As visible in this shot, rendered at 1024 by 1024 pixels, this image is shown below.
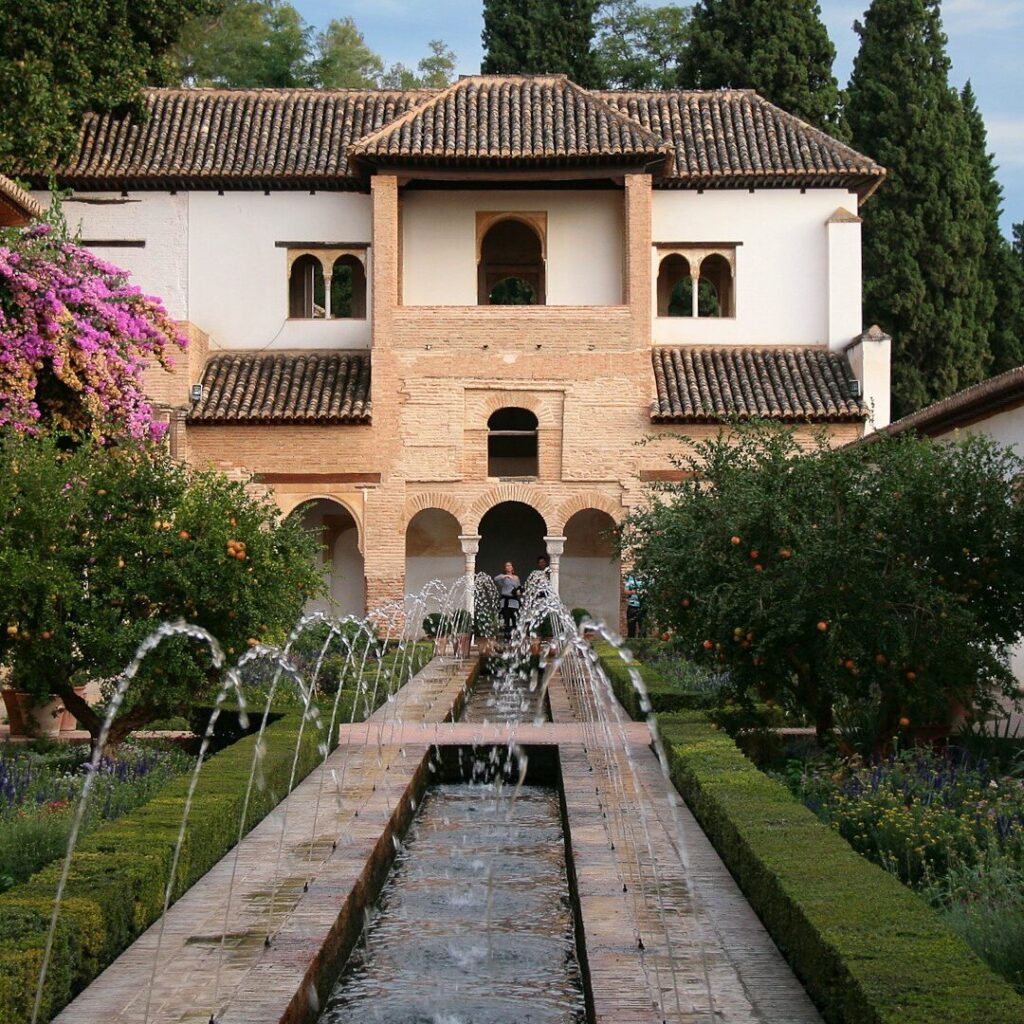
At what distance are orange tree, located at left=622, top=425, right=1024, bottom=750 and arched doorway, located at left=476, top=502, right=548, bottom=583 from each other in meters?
17.2

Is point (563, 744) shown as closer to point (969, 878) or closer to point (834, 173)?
point (969, 878)

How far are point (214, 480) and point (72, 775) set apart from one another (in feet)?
8.15

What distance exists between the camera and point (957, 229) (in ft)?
98.4

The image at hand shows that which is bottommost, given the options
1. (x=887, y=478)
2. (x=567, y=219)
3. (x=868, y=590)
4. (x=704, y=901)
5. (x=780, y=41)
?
(x=704, y=901)

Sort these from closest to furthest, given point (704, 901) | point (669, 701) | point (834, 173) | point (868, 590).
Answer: point (704, 901), point (868, 590), point (669, 701), point (834, 173)

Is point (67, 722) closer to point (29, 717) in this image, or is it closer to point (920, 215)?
point (29, 717)

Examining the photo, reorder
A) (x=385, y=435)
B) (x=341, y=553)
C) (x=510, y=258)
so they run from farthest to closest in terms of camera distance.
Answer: (x=510, y=258)
(x=341, y=553)
(x=385, y=435)

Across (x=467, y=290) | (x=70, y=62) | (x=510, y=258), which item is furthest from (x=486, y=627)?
(x=70, y=62)

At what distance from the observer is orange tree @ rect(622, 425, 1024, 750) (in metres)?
10.0

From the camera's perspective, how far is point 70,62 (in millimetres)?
24375

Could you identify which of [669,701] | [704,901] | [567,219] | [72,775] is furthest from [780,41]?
[704,901]

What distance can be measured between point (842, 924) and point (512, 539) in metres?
22.9

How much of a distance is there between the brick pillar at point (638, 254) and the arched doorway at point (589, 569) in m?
3.68

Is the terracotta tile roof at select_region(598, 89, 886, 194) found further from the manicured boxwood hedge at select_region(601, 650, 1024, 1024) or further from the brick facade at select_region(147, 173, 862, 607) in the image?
the manicured boxwood hedge at select_region(601, 650, 1024, 1024)
